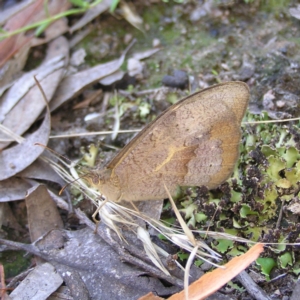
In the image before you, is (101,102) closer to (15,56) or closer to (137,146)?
(15,56)

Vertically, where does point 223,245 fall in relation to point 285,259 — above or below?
above

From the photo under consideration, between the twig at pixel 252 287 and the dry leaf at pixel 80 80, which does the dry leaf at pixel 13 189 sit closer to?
the dry leaf at pixel 80 80

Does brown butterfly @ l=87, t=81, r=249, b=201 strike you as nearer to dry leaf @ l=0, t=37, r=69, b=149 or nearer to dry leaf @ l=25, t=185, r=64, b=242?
dry leaf @ l=25, t=185, r=64, b=242

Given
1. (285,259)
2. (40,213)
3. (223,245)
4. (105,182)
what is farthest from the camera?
(40,213)

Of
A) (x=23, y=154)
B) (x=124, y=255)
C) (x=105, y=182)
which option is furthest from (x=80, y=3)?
(x=124, y=255)

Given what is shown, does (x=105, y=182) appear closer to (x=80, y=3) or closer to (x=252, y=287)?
(x=252, y=287)

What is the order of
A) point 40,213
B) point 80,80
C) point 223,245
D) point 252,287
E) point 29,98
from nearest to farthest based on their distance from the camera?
point 252,287, point 223,245, point 40,213, point 29,98, point 80,80

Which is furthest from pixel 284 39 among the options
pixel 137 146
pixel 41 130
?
pixel 41 130

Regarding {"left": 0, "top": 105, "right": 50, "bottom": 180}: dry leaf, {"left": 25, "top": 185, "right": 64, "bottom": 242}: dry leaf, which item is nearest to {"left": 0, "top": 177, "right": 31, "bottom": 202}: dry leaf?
{"left": 0, "top": 105, "right": 50, "bottom": 180}: dry leaf
